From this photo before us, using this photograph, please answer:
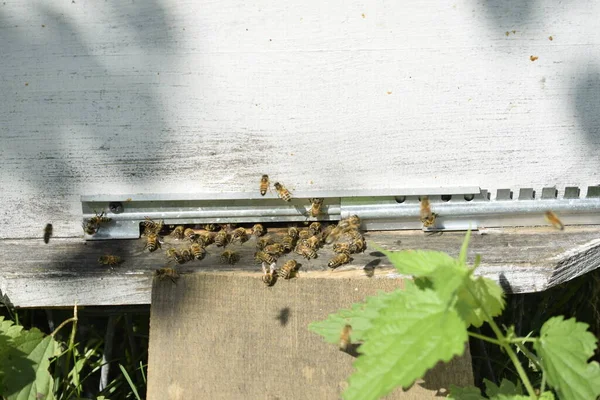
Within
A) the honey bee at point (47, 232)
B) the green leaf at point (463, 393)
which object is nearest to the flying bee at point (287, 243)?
the green leaf at point (463, 393)

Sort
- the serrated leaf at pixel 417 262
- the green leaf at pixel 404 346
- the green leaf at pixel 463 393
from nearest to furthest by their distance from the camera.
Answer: the green leaf at pixel 404 346 → the serrated leaf at pixel 417 262 → the green leaf at pixel 463 393

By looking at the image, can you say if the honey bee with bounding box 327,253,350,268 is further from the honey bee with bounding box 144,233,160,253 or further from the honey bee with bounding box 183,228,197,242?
the honey bee with bounding box 144,233,160,253

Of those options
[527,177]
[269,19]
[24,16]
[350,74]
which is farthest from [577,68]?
[24,16]

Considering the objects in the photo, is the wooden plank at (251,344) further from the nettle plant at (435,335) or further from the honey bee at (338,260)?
the nettle plant at (435,335)

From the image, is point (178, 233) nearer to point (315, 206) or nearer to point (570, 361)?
point (315, 206)

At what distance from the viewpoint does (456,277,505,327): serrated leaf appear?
1.55m

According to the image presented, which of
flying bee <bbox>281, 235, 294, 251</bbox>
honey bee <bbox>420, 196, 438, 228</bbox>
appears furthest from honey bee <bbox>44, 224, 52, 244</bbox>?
honey bee <bbox>420, 196, 438, 228</bbox>

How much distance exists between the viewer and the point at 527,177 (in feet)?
7.67

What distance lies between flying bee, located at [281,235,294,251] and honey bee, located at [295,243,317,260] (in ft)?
0.12

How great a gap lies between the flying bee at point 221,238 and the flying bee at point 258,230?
11cm

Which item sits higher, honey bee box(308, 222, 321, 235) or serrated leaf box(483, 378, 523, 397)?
honey bee box(308, 222, 321, 235)

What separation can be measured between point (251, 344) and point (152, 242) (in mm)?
554

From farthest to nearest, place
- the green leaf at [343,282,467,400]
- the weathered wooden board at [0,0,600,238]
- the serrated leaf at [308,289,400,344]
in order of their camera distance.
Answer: the weathered wooden board at [0,0,600,238] < the serrated leaf at [308,289,400,344] < the green leaf at [343,282,467,400]

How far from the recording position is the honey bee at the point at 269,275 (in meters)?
2.21
